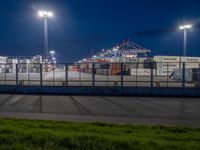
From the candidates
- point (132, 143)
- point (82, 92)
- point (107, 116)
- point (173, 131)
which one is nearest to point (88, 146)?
point (132, 143)

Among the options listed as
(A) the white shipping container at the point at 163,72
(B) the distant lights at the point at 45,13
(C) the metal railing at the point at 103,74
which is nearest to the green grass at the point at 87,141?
(C) the metal railing at the point at 103,74

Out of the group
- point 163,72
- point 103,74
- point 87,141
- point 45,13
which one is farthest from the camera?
point 45,13

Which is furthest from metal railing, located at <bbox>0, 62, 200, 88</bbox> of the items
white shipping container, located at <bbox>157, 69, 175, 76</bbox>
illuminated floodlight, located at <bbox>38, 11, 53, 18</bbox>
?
illuminated floodlight, located at <bbox>38, 11, 53, 18</bbox>

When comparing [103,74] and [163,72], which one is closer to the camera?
[163,72]

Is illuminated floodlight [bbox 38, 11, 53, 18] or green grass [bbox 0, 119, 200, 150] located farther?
illuminated floodlight [bbox 38, 11, 53, 18]

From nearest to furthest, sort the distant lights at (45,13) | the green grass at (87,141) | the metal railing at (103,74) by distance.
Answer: the green grass at (87,141) < the metal railing at (103,74) < the distant lights at (45,13)

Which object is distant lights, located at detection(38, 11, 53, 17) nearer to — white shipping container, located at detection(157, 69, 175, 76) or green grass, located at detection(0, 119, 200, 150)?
white shipping container, located at detection(157, 69, 175, 76)

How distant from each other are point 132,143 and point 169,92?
15032 millimetres

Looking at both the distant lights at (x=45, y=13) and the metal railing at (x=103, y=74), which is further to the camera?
the distant lights at (x=45, y=13)

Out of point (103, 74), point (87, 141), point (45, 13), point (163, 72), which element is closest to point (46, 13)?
point (45, 13)

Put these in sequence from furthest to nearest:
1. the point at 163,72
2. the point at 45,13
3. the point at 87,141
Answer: the point at 45,13, the point at 163,72, the point at 87,141

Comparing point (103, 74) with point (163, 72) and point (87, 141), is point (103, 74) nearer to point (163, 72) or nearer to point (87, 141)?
point (163, 72)

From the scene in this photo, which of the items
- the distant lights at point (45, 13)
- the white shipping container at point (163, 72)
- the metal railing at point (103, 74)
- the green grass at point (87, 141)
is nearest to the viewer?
the green grass at point (87, 141)

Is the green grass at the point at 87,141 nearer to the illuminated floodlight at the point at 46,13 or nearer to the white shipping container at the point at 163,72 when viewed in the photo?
the white shipping container at the point at 163,72
